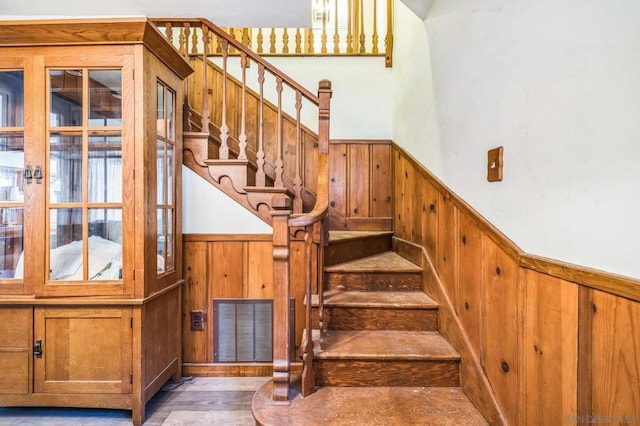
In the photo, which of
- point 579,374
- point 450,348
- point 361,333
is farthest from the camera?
point 361,333

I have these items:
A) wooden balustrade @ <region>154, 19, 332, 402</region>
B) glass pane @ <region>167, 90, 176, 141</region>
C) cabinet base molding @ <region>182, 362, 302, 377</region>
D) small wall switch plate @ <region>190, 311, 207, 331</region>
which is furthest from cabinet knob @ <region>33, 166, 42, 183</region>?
cabinet base molding @ <region>182, 362, 302, 377</region>

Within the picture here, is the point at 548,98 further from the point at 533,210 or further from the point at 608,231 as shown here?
the point at 608,231

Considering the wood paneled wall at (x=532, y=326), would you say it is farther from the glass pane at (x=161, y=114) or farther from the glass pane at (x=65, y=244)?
the glass pane at (x=65, y=244)

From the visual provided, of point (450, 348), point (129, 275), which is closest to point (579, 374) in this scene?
point (450, 348)

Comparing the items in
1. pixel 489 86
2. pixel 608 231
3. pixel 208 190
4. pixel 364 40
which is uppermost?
pixel 364 40

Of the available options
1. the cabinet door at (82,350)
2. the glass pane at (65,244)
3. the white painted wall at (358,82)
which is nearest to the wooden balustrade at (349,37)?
the white painted wall at (358,82)

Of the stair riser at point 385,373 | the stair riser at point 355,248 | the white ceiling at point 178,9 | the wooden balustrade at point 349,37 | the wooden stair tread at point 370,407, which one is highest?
the wooden balustrade at point 349,37

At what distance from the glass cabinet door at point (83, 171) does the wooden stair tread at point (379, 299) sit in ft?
3.95

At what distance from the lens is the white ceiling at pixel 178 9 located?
2357mm

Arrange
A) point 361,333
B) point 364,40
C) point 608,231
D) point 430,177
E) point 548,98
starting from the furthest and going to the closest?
point 364,40, point 430,177, point 361,333, point 548,98, point 608,231

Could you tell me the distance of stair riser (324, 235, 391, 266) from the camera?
244cm

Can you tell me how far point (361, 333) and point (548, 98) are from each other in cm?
147

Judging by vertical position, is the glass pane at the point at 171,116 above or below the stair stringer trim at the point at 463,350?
above

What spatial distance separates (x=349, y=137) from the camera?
340 cm
